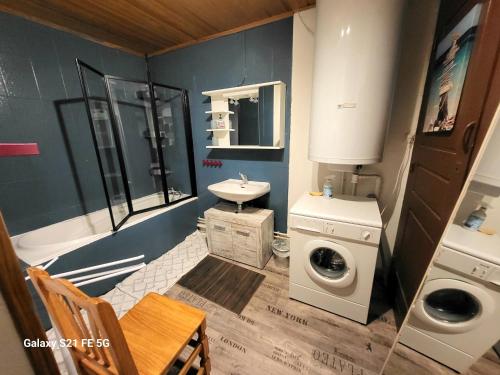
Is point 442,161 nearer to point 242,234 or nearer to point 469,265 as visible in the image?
point 469,265

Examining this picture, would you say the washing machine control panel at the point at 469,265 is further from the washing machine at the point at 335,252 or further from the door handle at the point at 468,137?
the door handle at the point at 468,137

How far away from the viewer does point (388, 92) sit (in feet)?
4.23

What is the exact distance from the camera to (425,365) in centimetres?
123

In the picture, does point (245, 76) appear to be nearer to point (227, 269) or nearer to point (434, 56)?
point (434, 56)

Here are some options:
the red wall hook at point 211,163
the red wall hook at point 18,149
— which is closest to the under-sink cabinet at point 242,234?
the red wall hook at point 211,163

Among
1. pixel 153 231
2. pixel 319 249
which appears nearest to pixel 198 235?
pixel 153 231

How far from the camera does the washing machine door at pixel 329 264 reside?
1.36 m

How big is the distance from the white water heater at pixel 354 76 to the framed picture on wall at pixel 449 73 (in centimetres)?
24

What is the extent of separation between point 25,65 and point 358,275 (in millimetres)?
3190

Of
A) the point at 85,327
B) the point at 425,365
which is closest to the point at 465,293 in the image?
→ the point at 425,365

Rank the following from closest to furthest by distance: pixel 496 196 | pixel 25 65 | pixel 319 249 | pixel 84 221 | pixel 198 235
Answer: pixel 496 196 → pixel 319 249 → pixel 25 65 → pixel 84 221 → pixel 198 235

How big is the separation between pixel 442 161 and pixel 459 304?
80 centimetres

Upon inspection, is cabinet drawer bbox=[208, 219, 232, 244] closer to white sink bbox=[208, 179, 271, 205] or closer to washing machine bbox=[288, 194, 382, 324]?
white sink bbox=[208, 179, 271, 205]

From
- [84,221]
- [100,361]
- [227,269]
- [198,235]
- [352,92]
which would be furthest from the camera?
[198,235]
